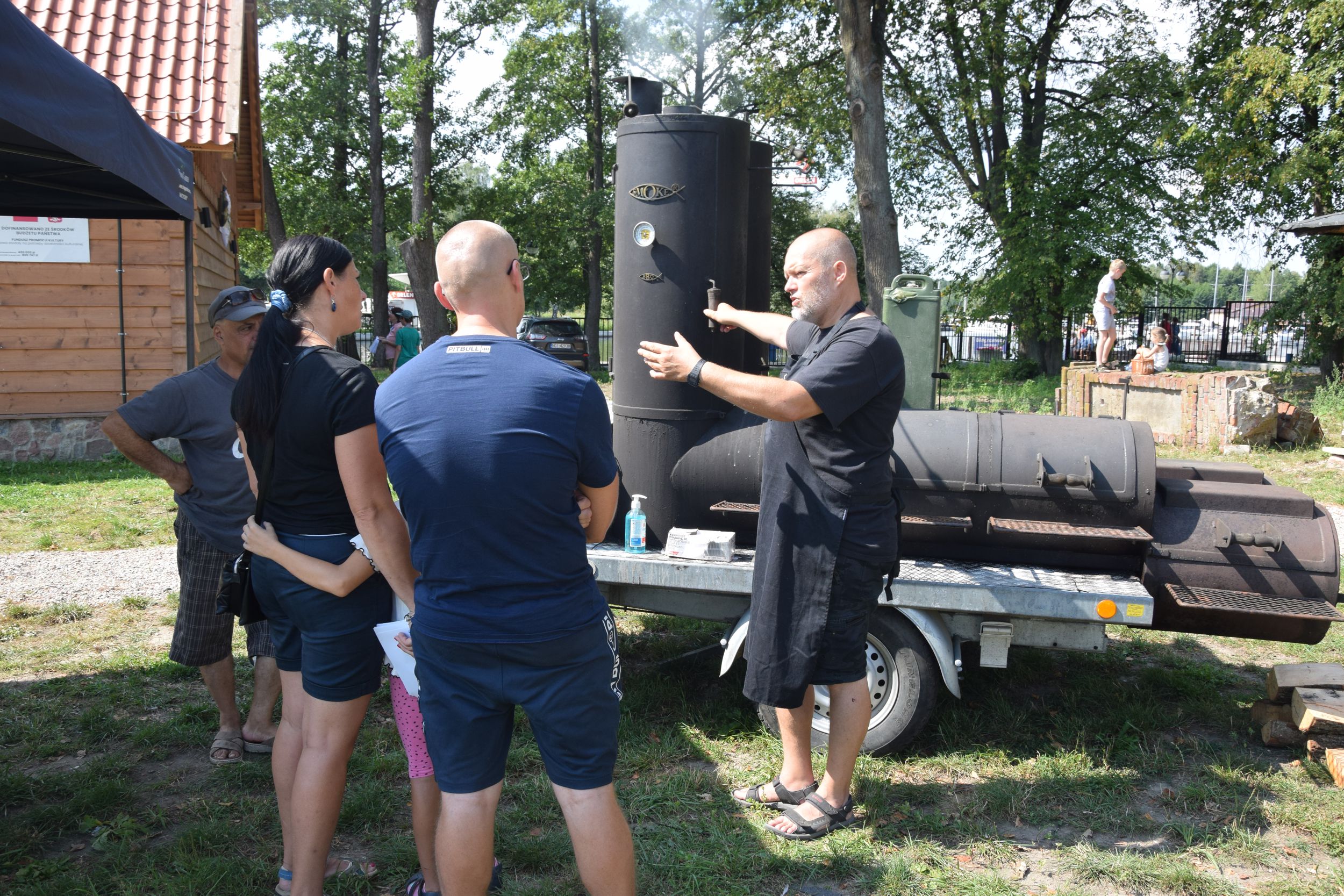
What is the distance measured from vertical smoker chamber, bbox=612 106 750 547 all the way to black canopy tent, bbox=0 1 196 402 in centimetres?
182

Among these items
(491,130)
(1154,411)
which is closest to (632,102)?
(1154,411)

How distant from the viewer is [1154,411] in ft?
39.3

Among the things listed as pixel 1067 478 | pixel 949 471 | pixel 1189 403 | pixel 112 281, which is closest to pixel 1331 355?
pixel 1189 403

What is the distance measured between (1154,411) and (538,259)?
22506 mm

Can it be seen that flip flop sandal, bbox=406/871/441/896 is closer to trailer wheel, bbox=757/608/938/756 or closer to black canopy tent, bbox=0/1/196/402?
trailer wheel, bbox=757/608/938/756

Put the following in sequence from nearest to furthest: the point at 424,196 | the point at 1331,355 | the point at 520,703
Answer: the point at 520,703 < the point at 1331,355 < the point at 424,196

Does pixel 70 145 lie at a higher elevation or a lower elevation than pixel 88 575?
higher

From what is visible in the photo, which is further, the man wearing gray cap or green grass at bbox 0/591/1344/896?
the man wearing gray cap

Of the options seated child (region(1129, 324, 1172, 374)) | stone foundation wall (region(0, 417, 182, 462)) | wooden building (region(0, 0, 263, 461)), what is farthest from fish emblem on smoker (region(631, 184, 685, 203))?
seated child (region(1129, 324, 1172, 374))

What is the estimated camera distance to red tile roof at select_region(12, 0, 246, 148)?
9.95 metres

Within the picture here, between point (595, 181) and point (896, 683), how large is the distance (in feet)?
86.9

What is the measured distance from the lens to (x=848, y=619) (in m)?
3.24

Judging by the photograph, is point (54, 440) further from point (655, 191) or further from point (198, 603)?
point (655, 191)

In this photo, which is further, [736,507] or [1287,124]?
[1287,124]
